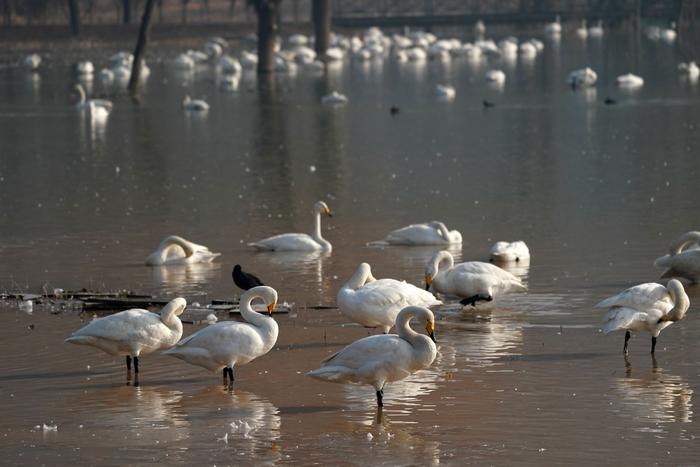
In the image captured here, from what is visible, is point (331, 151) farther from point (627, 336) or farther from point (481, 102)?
point (627, 336)

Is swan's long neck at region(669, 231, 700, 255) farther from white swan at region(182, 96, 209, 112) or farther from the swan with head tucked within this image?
white swan at region(182, 96, 209, 112)

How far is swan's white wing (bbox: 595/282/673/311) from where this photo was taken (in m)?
12.1

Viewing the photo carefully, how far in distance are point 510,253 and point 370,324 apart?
4233mm

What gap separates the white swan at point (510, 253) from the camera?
16.6 metres

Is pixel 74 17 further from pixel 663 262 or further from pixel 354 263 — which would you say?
pixel 663 262

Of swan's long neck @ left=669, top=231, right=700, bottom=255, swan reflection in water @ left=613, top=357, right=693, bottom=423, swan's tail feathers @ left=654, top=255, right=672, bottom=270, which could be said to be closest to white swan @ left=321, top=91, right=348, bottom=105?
swan's tail feathers @ left=654, top=255, right=672, bottom=270

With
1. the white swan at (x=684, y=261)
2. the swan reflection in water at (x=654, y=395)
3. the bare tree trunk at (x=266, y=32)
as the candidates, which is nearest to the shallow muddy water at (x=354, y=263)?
the swan reflection in water at (x=654, y=395)

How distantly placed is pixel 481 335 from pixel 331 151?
18.1 m

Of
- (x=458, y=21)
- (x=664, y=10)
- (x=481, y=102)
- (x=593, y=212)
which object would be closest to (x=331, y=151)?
(x=593, y=212)

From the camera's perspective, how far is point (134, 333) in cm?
1158

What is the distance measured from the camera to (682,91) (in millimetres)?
45469

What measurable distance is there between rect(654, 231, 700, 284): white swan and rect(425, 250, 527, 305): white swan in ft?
5.49

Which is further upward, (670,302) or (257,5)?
(257,5)

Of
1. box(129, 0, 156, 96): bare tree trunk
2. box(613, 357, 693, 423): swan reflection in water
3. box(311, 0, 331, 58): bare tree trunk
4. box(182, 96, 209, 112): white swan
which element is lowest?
box(613, 357, 693, 423): swan reflection in water
